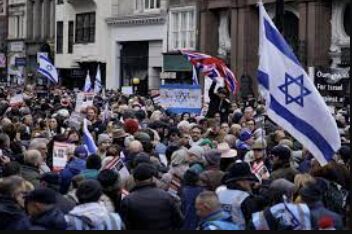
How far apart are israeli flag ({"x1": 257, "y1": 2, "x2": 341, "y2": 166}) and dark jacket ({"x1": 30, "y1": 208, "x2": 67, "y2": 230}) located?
3.00m

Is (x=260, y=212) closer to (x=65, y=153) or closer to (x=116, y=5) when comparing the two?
(x=65, y=153)

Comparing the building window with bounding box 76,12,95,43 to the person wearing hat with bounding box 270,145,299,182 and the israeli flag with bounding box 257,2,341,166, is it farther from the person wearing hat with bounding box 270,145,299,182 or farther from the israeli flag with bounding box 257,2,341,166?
the israeli flag with bounding box 257,2,341,166

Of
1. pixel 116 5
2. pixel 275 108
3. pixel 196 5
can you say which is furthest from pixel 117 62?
pixel 275 108

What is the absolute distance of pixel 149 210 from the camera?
8.41 m

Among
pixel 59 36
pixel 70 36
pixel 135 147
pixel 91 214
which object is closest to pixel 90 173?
pixel 135 147

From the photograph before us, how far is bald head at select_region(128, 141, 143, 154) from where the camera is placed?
11584 mm

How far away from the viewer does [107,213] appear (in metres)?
7.86

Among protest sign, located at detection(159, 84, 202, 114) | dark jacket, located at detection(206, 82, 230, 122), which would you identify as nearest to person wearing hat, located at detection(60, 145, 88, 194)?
dark jacket, located at detection(206, 82, 230, 122)

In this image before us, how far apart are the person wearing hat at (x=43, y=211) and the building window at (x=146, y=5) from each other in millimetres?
45433

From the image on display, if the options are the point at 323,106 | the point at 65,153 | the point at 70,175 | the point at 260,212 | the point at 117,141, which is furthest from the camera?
the point at 117,141

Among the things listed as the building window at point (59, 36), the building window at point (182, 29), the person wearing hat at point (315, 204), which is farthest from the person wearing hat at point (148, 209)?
the building window at point (59, 36)

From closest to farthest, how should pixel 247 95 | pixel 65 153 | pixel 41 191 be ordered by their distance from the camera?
pixel 41 191
pixel 65 153
pixel 247 95

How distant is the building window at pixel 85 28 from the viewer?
2307 inches

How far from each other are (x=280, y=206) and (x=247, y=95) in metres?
31.3
